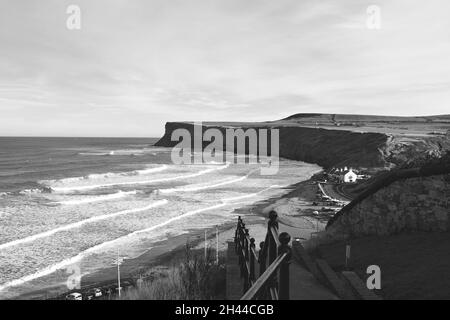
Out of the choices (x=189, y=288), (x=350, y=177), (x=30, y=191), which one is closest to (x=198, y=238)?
(x=189, y=288)

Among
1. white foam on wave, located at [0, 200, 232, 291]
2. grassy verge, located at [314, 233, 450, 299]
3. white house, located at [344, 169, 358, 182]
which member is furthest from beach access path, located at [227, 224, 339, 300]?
white house, located at [344, 169, 358, 182]

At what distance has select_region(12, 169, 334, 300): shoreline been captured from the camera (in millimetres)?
16403

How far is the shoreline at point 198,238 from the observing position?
53.8ft

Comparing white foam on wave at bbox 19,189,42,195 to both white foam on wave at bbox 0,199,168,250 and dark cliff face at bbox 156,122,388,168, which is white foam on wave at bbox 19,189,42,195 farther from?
dark cliff face at bbox 156,122,388,168

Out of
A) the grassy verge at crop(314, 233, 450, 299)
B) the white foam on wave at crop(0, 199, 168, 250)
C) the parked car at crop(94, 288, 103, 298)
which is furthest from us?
the white foam on wave at crop(0, 199, 168, 250)

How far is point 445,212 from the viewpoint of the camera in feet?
31.5

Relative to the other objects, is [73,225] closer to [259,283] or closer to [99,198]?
[99,198]

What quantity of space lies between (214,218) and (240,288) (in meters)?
21.6

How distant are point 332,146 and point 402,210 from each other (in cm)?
7947

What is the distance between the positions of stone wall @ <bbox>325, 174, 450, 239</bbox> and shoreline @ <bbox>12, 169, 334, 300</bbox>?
576 cm

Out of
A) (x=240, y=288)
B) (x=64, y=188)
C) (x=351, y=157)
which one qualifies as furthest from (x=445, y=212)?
(x=351, y=157)

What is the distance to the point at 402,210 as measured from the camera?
1064 cm
